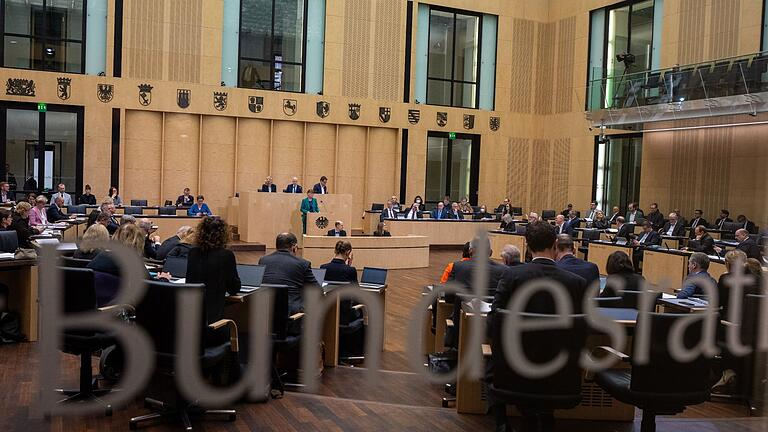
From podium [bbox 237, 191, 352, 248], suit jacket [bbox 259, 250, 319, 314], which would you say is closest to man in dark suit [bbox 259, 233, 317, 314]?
suit jacket [bbox 259, 250, 319, 314]

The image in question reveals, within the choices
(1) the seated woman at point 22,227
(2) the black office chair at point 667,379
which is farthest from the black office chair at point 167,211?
(2) the black office chair at point 667,379

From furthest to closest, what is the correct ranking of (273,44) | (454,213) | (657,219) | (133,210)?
1. (273,44)
2. (454,213)
3. (657,219)
4. (133,210)

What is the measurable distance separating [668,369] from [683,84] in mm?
13103

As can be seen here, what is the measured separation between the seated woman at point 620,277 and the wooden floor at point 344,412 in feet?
3.52

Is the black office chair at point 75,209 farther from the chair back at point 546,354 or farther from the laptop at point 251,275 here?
the chair back at point 546,354

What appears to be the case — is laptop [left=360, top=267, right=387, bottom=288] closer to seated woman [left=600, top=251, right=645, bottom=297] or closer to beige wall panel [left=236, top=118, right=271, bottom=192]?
seated woman [left=600, top=251, right=645, bottom=297]

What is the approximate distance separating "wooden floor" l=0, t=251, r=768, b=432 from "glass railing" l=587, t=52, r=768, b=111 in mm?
10352

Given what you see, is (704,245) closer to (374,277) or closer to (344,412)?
(374,277)

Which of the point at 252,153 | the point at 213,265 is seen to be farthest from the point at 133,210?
the point at 213,265

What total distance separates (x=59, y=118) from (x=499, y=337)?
16.6 m

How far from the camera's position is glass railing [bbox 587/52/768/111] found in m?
13.8

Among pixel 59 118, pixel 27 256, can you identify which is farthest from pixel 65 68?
pixel 27 256

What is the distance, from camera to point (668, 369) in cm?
383

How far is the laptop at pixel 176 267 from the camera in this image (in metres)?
5.78
